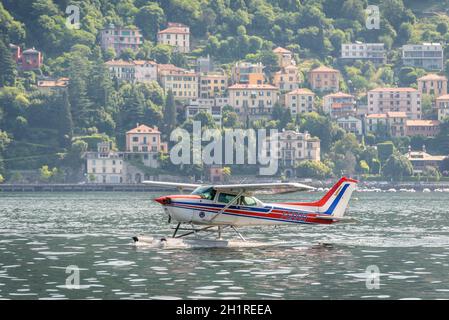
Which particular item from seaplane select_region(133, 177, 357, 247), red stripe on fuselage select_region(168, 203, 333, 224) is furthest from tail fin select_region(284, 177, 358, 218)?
red stripe on fuselage select_region(168, 203, 333, 224)

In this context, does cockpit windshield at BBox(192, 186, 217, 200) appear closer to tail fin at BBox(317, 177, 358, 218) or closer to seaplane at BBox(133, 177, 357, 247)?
seaplane at BBox(133, 177, 357, 247)

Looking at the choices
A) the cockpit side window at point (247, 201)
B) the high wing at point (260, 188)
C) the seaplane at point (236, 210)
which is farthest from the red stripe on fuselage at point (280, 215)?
the high wing at point (260, 188)

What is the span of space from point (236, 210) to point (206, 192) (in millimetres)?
1359

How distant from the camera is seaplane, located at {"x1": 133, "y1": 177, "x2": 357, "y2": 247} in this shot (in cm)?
5391

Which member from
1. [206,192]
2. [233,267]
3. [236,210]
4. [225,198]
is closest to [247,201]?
[236,210]

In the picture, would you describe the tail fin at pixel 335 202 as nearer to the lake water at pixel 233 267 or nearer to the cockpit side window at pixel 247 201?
the lake water at pixel 233 267

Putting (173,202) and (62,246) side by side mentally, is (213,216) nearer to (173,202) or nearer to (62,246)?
(173,202)

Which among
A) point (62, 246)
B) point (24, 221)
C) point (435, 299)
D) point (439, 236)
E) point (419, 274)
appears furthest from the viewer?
point (24, 221)

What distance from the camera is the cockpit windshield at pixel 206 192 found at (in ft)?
179

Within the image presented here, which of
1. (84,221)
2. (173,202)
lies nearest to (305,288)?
(173,202)

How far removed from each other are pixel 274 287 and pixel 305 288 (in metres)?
0.94

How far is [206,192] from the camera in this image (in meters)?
54.6
